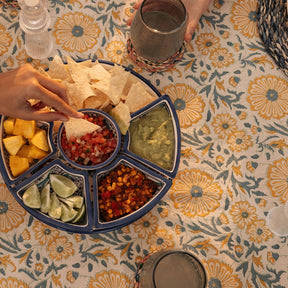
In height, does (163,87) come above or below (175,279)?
above

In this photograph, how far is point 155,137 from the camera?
1.85m

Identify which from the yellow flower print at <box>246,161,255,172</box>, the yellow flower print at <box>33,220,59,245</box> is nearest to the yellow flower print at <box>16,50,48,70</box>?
the yellow flower print at <box>33,220,59,245</box>

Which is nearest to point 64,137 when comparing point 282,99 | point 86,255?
point 86,255

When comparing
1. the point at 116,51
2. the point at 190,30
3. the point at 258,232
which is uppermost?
the point at 190,30

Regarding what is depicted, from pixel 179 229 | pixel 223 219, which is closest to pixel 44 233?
pixel 179 229

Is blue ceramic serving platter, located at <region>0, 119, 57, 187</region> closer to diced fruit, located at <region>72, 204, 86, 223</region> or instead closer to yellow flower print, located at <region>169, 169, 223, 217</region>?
diced fruit, located at <region>72, 204, 86, 223</region>

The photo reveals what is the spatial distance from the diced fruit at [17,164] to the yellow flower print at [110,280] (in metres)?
0.66

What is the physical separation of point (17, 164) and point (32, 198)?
18cm

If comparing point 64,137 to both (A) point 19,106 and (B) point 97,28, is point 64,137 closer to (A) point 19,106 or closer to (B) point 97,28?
(A) point 19,106

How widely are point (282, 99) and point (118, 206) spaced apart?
114 centimetres

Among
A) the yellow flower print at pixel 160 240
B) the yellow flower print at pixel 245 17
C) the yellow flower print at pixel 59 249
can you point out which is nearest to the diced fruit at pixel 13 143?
the yellow flower print at pixel 59 249

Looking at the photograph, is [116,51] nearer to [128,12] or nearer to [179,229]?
[128,12]

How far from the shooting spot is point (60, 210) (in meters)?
1.72

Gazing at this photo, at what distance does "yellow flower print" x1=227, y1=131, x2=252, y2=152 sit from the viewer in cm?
203
